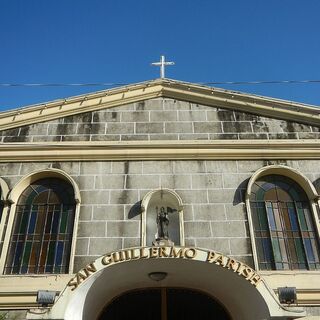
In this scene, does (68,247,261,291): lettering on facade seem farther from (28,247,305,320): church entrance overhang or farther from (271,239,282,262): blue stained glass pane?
(271,239,282,262): blue stained glass pane

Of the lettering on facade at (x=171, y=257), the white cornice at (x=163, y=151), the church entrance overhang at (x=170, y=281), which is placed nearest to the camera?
the church entrance overhang at (x=170, y=281)

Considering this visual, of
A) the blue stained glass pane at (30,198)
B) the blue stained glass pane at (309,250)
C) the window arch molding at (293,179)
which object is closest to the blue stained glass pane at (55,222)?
the blue stained glass pane at (30,198)

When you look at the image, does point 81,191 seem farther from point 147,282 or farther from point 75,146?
point 147,282

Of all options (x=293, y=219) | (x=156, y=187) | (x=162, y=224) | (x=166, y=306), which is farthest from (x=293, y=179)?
(x=166, y=306)

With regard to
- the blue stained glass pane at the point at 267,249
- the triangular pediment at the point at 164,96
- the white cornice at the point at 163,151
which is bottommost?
the blue stained glass pane at the point at 267,249

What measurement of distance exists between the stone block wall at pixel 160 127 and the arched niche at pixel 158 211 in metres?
1.75

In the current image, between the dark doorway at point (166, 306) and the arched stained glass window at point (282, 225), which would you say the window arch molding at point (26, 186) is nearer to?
the dark doorway at point (166, 306)

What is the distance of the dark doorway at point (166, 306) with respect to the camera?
10086mm

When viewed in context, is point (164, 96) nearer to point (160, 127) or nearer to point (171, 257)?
point (160, 127)

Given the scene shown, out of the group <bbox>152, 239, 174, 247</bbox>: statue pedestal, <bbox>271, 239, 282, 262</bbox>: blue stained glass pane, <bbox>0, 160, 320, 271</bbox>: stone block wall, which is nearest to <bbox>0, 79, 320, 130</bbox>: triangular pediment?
<bbox>0, 160, 320, 271</bbox>: stone block wall

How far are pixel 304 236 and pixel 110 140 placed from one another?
18.1ft

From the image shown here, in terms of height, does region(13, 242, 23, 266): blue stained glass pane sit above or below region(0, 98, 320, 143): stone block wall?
below

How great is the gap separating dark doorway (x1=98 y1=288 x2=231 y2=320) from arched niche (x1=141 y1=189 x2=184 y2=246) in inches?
52.6

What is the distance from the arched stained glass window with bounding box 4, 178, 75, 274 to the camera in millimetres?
9688
